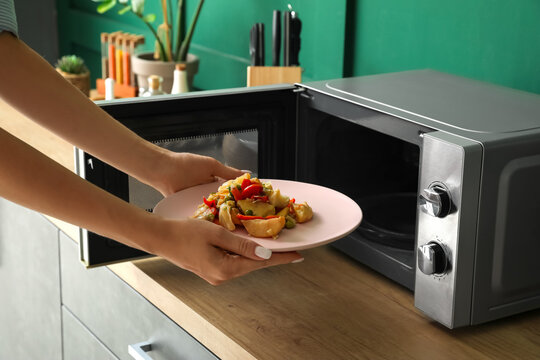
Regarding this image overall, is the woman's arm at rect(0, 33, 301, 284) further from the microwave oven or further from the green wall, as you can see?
the green wall

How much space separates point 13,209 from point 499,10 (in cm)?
112

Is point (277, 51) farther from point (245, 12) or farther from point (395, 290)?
point (395, 290)

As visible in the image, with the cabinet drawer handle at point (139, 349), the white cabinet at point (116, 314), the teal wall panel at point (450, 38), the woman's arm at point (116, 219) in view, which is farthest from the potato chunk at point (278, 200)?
the teal wall panel at point (450, 38)

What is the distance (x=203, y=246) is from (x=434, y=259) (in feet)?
0.96

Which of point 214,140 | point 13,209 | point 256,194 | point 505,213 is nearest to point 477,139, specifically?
point 505,213

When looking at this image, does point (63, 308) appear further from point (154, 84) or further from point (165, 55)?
point (165, 55)

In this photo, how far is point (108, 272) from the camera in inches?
53.9

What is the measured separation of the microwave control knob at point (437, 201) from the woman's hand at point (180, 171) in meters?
0.34

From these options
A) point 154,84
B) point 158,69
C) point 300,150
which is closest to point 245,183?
point 300,150

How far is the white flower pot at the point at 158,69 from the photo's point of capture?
2.06 metres

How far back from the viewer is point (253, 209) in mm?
1042

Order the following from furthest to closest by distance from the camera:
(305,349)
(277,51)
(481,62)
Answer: (277,51) < (481,62) < (305,349)

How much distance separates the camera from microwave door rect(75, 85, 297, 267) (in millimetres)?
1164

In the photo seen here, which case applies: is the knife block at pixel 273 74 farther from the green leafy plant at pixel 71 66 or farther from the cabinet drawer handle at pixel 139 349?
the green leafy plant at pixel 71 66
